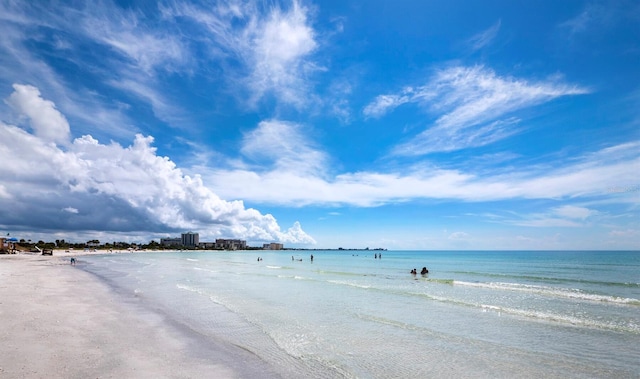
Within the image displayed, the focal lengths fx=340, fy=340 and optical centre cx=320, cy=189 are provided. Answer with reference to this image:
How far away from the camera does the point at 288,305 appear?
2038 cm

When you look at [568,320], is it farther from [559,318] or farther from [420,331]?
[420,331]

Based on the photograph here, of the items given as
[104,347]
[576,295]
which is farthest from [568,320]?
[104,347]

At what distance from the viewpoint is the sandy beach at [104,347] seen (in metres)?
8.38

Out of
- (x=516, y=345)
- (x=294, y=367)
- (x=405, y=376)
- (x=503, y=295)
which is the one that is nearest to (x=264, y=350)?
(x=294, y=367)

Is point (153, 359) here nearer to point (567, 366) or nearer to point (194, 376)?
point (194, 376)

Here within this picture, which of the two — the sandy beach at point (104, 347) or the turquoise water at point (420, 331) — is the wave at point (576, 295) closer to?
the turquoise water at point (420, 331)

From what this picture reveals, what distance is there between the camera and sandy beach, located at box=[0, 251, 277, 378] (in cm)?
838

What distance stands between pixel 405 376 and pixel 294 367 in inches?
121

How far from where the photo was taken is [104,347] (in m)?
10.3

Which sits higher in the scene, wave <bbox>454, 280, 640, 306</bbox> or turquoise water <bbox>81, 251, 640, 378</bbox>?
wave <bbox>454, 280, 640, 306</bbox>

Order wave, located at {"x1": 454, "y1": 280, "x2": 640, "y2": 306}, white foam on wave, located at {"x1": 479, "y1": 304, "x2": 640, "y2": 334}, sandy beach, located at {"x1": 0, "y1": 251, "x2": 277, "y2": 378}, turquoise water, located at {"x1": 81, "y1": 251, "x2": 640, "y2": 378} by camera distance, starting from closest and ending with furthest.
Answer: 1. sandy beach, located at {"x1": 0, "y1": 251, "x2": 277, "y2": 378}
2. turquoise water, located at {"x1": 81, "y1": 251, "x2": 640, "y2": 378}
3. white foam on wave, located at {"x1": 479, "y1": 304, "x2": 640, "y2": 334}
4. wave, located at {"x1": 454, "y1": 280, "x2": 640, "y2": 306}

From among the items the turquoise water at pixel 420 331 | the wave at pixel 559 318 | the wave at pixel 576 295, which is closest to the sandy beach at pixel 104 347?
the turquoise water at pixel 420 331

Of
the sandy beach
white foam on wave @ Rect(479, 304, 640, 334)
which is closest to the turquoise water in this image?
white foam on wave @ Rect(479, 304, 640, 334)

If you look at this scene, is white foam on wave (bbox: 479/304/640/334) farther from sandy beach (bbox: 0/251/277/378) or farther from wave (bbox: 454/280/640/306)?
sandy beach (bbox: 0/251/277/378)
